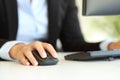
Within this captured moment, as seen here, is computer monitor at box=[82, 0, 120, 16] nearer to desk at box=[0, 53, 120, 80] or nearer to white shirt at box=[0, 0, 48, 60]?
desk at box=[0, 53, 120, 80]

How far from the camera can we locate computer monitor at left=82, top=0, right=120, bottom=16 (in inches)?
42.0

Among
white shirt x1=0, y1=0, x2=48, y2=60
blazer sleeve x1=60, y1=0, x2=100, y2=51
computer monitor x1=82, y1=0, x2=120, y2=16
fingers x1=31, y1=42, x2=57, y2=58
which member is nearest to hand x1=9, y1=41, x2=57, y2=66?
fingers x1=31, y1=42, x2=57, y2=58

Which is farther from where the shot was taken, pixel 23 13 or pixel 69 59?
pixel 23 13

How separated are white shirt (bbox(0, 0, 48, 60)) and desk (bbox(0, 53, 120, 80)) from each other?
47 centimetres

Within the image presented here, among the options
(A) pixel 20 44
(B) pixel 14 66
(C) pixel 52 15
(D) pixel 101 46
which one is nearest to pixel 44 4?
(C) pixel 52 15

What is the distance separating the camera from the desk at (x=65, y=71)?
0.83 meters

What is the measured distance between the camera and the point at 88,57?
3.47 feet

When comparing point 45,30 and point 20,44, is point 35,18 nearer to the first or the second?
point 45,30

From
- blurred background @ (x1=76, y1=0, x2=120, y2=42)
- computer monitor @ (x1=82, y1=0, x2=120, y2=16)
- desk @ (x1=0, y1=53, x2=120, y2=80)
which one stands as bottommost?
blurred background @ (x1=76, y1=0, x2=120, y2=42)

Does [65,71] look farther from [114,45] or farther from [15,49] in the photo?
[114,45]

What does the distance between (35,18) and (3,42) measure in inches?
A: 15.5

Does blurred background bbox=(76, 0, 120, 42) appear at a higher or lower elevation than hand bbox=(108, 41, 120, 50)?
lower

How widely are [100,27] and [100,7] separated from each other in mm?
1977

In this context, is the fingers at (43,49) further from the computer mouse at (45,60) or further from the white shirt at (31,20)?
the white shirt at (31,20)
